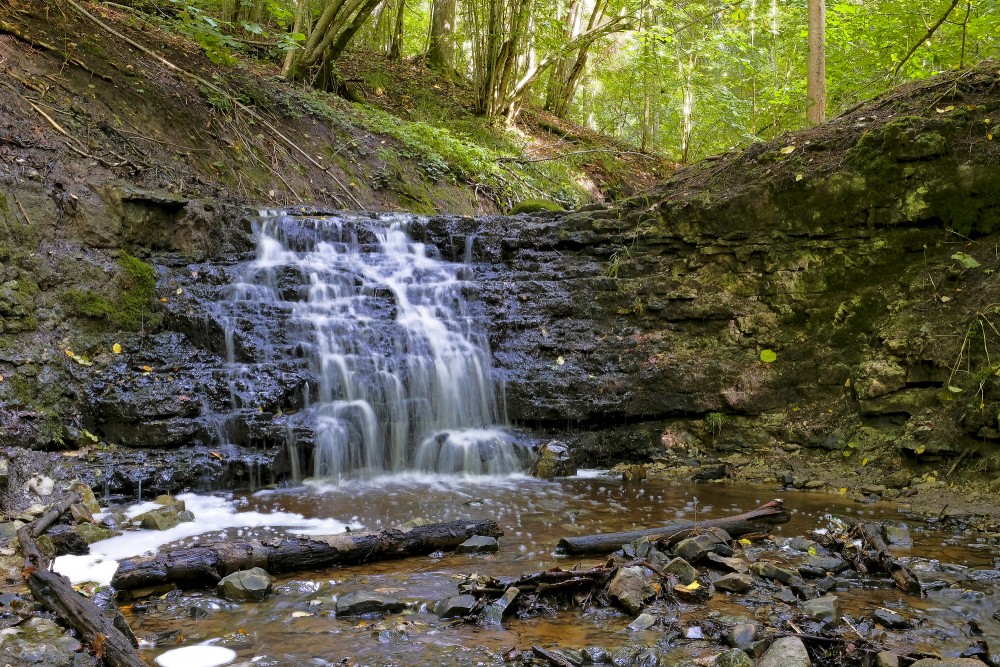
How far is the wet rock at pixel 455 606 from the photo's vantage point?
11.1 ft

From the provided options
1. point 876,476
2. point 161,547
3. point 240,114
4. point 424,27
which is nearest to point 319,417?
point 161,547

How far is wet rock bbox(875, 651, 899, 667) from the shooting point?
8.97ft

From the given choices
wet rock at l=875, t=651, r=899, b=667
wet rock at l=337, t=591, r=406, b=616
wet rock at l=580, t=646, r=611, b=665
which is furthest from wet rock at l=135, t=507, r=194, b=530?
wet rock at l=875, t=651, r=899, b=667

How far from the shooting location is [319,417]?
6.68 metres

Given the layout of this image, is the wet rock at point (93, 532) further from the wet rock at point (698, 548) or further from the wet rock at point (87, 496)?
the wet rock at point (698, 548)

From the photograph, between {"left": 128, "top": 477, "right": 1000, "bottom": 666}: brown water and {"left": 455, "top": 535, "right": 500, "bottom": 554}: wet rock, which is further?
{"left": 455, "top": 535, "right": 500, "bottom": 554}: wet rock

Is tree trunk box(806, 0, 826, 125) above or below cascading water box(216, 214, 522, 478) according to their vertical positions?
above

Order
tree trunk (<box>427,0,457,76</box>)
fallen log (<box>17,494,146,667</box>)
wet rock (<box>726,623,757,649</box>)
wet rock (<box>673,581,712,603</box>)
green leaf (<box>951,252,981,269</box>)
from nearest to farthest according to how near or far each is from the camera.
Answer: fallen log (<box>17,494,146,667</box>) → wet rock (<box>726,623,757,649</box>) → wet rock (<box>673,581,712,603</box>) → green leaf (<box>951,252,981,269</box>) → tree trunk (<box>427,0,457,76</box>)

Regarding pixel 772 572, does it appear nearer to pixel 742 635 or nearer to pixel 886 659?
pixel 742 635

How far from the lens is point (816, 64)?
892cm

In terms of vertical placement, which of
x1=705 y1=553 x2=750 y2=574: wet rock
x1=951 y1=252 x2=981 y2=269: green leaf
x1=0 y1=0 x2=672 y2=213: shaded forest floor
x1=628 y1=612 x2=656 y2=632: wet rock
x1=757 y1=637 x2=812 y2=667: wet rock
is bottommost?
x1=628 y1=612 x2=656 y2=632: wet rock

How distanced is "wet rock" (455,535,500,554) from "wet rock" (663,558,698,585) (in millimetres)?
1143

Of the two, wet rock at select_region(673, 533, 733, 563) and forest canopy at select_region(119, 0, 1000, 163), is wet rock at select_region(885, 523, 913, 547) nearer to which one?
wet rock at select_region(673, 533, 733, 563)

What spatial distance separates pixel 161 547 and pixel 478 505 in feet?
7.73
